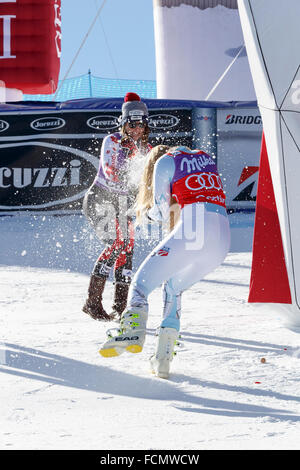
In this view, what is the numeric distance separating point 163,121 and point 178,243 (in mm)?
8703

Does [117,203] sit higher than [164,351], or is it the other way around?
[117,203]

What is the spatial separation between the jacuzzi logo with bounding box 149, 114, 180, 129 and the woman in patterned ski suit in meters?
6.84

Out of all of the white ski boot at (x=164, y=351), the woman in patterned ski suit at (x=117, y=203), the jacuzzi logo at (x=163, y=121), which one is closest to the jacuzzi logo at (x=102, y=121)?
the jacuzzi logo at (x=163, y=121)

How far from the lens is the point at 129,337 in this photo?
3.29 metres

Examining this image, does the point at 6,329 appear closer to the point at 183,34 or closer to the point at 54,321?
the point at 54,321

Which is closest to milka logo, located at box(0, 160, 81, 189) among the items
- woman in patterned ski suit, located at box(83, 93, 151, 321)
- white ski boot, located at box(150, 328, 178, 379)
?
woman in patterned ski suit, located at box(83, 93, 151, 321)

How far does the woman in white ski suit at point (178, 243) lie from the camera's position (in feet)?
11.2

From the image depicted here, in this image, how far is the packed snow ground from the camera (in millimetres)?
2652

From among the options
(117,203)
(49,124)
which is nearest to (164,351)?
(117,203)

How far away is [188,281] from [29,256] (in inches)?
206

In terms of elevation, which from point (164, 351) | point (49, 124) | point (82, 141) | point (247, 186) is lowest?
point (164, 351)

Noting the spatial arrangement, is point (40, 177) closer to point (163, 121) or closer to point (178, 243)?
point (163, 121)

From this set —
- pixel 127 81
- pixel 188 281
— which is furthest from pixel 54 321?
pixel 127 81
